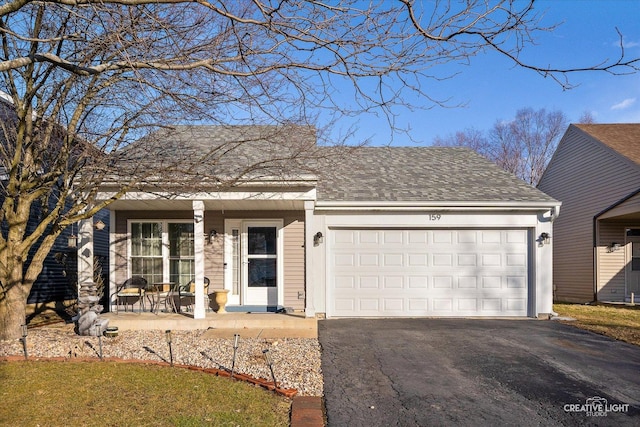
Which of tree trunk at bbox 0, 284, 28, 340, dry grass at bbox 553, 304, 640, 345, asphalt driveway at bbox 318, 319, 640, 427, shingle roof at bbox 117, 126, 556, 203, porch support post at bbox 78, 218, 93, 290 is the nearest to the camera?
asphalt driveway at bbox 318, 319, 640, 427

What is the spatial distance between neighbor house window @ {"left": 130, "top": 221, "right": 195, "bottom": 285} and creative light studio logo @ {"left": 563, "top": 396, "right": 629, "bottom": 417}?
7.95 meters

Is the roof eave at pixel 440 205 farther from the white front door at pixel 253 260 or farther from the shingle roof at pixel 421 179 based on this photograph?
the white front door at pixel 253 260

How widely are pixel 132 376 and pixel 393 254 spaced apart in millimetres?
6436

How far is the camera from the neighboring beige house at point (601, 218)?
1417 cm

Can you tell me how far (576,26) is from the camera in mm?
4711

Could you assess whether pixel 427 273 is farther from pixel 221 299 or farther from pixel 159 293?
pixel 159 293

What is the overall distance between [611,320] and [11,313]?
11.9 meters

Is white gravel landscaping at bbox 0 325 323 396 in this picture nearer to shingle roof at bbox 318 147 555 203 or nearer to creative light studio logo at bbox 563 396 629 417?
creative light studio logo at bbox 563 396 629 417

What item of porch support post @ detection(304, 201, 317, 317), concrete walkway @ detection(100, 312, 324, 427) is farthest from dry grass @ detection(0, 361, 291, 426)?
porch support post @ detection(304, 201, 317, 317)

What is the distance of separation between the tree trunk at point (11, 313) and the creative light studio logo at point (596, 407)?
7727 mm

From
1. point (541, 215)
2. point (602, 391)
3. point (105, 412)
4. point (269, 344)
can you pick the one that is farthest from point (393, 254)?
point (105, 412)

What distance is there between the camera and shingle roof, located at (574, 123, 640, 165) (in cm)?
1447

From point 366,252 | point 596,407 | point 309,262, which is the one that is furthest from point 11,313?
point 596,407

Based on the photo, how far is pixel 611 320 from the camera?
10.2 meters
